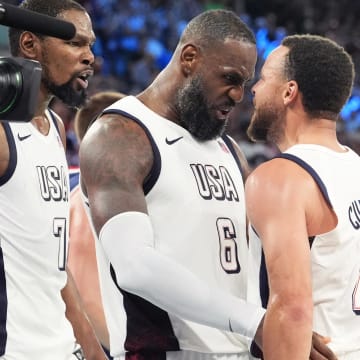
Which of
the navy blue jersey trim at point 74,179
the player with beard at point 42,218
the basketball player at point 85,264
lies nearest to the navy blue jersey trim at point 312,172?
the player with beard at point 42,218

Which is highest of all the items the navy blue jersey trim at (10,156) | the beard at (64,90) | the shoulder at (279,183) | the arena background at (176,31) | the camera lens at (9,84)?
the camera lens at (9,84)

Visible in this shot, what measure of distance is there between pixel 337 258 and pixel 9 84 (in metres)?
1.32

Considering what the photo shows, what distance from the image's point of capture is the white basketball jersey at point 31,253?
3029 millimetres

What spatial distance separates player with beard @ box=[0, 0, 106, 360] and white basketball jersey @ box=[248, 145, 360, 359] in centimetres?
81

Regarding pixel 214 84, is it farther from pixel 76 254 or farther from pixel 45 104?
pixel 76 254

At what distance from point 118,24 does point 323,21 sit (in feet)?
17.2

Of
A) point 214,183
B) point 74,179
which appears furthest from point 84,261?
point 214,183

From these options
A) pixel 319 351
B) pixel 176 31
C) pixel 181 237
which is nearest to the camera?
pixel 319 351

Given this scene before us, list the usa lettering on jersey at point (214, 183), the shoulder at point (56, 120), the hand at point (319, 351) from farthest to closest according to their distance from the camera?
the shoulder at point (56, 120) → the usa lettering on jersey at point (214, 183) → the hand at point (319, 351)

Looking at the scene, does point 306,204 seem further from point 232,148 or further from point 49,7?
point 49,7

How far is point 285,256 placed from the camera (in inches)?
100

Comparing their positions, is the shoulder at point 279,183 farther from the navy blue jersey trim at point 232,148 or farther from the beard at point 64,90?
the beard at point 64,90

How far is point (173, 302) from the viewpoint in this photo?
2615 millimetres

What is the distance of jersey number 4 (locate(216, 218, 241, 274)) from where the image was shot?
3.05m
